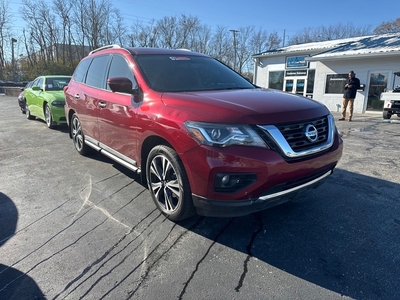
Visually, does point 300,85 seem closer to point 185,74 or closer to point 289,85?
point 289,85

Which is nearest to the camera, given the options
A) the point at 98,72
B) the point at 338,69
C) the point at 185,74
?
the point at 185,74

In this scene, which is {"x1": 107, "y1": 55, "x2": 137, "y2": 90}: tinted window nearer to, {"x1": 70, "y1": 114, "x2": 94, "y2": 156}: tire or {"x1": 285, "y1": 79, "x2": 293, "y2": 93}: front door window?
{"x1": 70, "y1": 114, "x2": 94, "y2": 156}: tire

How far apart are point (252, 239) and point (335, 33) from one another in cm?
5845

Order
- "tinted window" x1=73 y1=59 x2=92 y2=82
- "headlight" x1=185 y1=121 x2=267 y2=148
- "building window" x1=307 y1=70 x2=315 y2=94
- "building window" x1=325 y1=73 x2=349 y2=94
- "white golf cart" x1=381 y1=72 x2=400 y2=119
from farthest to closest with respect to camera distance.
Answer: "building window" x1=307 y1=70 x2=315 y2=94, "building window" x1=325 y1=73 x2=349 y2=94, "white golf cart" x1=381 y1=72 x2=400 y2=119, "tinted window" x1=73 y1=59 x2=92 y2=82, "headlight" x1=185 y1=121 x2=267 y2=148

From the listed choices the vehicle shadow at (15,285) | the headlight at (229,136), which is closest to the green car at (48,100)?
the vehicle shadow at (15,285)

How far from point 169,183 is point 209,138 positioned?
810 millimetres

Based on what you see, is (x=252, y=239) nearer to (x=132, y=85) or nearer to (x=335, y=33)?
Answer: (x=132, y=85)

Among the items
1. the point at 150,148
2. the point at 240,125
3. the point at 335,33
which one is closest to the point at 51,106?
the point at 150,148

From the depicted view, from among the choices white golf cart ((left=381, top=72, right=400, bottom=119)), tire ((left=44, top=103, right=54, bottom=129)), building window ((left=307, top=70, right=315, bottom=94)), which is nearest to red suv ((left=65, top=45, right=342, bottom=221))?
tire ((left=44, top=103, right=54, bottom=129))

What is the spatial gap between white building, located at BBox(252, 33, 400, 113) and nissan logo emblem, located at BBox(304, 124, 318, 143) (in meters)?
13.5

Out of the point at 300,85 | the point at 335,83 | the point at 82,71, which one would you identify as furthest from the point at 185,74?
the point at 300,85

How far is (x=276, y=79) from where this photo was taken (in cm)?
2077

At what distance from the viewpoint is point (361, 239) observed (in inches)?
108

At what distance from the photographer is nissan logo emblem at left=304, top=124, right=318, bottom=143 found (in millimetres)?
2641
